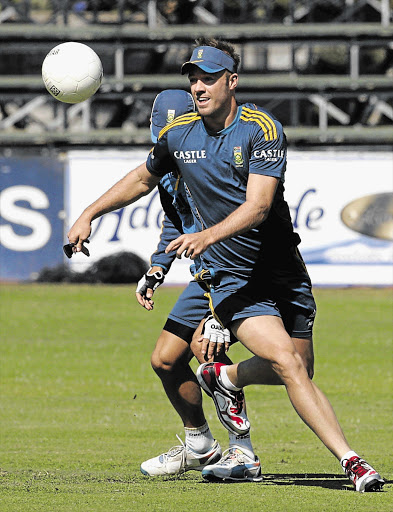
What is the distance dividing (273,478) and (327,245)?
16.8 meters

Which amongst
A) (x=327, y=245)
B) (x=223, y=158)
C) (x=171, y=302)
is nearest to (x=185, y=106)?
(x=223, y=158)

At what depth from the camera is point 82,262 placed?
945 inches

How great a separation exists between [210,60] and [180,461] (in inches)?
104

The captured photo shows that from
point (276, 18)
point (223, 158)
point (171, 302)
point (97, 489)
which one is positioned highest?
point (276, 18)

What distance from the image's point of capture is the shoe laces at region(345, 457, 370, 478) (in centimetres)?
556

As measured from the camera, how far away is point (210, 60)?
19.8 ft

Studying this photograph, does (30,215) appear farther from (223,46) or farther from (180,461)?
(223,46)

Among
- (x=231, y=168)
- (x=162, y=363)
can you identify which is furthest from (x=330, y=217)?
(x=231, y=168)

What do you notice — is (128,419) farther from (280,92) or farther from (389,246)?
(280,92)

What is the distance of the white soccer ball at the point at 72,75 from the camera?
7.25m

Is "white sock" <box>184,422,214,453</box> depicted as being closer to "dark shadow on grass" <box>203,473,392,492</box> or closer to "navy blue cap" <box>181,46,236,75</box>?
"dark shadow on grass" <box>203,473,392,492</box>

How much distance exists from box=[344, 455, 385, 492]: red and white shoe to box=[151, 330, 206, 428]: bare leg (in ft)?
5.29

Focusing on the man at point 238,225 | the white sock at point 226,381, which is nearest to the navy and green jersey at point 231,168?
the man at point 238,225

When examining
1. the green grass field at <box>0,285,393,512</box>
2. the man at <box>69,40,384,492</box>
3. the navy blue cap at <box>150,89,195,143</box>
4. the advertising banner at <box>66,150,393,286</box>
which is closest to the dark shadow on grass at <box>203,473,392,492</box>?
the green grass field at <box>0,285,393,512</box>
